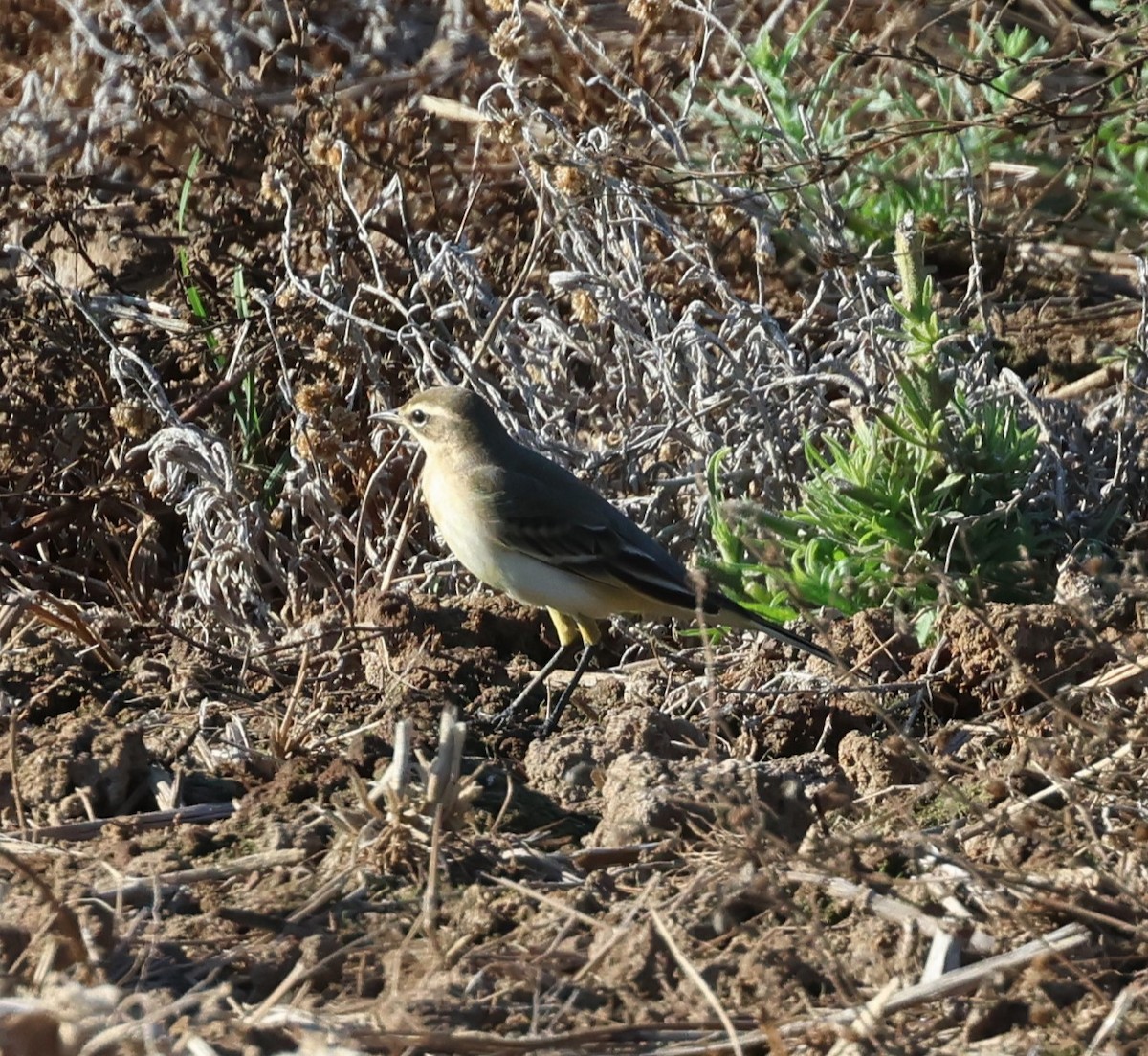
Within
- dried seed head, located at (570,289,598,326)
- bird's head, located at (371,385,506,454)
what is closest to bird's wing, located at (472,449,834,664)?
bird's head, located at (371,385,506,454)

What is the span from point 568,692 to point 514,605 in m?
0.96

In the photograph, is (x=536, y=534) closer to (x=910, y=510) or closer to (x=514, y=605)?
(x=514, y=605)

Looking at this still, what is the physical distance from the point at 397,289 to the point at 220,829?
3685 mm

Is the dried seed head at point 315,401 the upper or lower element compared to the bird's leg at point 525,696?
upper

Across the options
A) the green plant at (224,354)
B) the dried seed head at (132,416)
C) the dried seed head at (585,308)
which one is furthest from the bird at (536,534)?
the green plant at (224,354)

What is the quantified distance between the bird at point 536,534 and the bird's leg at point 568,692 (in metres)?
0.01

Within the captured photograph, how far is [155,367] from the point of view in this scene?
8266 mm

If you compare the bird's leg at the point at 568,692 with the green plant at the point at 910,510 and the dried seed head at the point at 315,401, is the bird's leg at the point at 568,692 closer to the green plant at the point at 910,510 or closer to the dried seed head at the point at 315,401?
the green plant at the point at 910,510

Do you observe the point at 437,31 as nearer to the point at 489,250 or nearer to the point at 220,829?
the point at 489,250

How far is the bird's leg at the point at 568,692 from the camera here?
236 inches

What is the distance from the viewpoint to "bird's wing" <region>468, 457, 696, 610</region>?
251 inches

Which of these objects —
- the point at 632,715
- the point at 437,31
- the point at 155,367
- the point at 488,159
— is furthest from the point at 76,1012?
the point at 437,31

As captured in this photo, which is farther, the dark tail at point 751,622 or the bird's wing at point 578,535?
the bird's wing at point 578,535

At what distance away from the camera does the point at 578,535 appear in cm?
659
